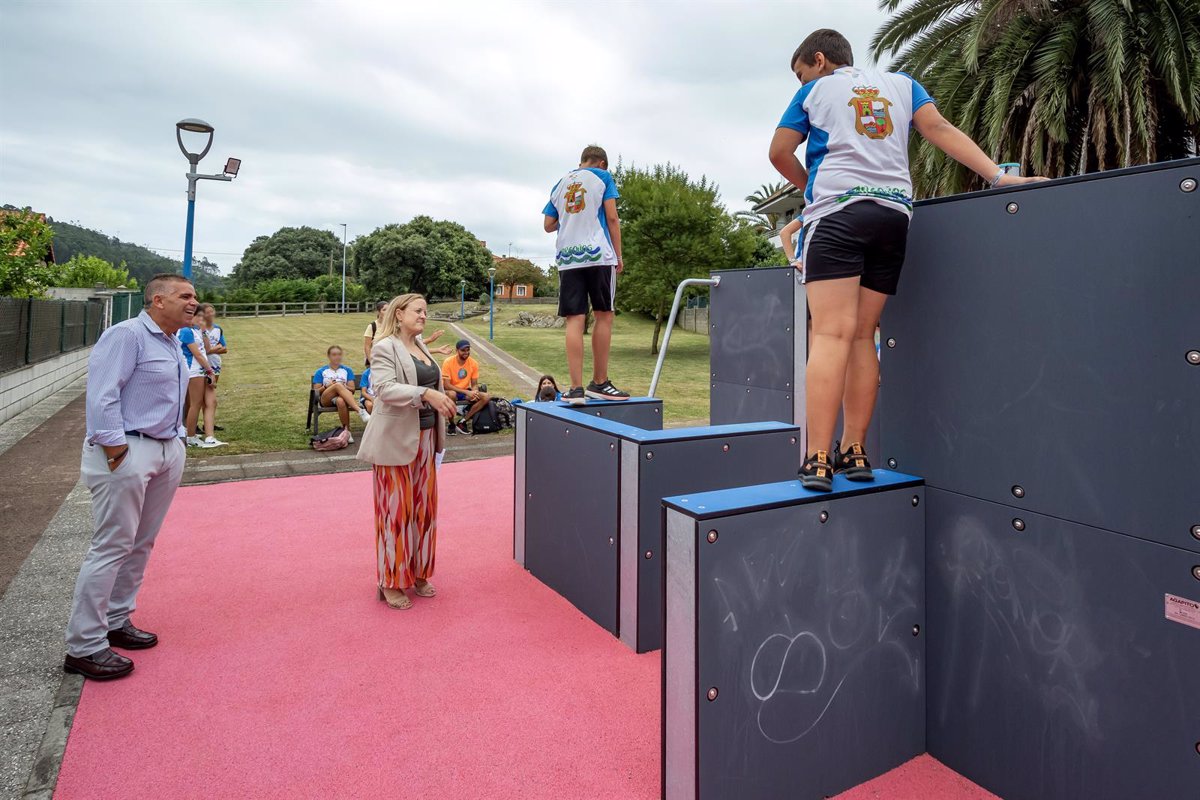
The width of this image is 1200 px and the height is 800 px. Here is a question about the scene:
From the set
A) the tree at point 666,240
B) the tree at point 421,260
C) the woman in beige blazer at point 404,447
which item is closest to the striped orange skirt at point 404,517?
the woman in beige blazer at point 404,447

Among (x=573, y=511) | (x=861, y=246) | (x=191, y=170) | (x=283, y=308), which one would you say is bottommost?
(x=573, y=511)

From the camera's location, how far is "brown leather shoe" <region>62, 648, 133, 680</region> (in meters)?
3.14

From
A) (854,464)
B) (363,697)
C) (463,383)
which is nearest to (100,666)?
(363,697)

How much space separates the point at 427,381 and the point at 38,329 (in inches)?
480

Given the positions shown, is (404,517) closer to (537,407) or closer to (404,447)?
(404,447)

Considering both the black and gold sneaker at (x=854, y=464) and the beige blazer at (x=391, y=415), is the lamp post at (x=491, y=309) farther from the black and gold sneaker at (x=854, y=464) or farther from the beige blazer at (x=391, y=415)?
the black and gold sneaker at (x=854, y=464)

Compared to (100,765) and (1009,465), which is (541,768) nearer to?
(100,765)

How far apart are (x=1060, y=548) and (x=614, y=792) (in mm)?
1617

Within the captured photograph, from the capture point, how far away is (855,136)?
8.20ft

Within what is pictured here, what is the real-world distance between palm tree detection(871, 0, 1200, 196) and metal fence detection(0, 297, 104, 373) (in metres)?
16.9

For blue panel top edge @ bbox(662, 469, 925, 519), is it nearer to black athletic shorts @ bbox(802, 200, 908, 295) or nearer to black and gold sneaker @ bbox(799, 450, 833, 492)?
black and gold sneaker @ bbox(799, 450, 833, 492)

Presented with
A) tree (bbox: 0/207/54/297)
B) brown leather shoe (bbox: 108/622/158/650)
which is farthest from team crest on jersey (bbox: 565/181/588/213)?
tree (bbox: 0/207/54/297)

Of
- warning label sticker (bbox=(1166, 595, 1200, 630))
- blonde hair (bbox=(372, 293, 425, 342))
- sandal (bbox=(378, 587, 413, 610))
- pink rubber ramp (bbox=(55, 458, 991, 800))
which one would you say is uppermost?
blonde hair (bbox=(372, 293, 425, 342))

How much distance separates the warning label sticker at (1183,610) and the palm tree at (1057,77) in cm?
1377
